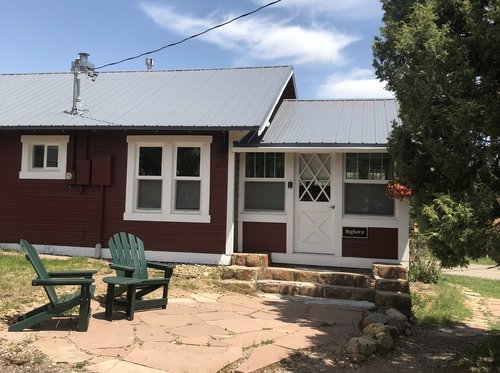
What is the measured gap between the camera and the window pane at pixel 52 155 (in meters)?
10.1

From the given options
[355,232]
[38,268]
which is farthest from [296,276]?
[38,268]

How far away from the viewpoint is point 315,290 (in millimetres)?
7809

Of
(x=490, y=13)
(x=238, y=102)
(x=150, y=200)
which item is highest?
(x=238, y=102)

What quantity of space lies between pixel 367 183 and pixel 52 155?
6910 millimetres

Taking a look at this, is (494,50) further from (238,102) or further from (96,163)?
(96,163)

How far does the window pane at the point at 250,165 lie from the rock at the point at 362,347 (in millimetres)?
5357

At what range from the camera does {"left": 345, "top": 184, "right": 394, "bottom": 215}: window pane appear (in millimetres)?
9023

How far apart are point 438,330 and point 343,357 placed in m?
2.18

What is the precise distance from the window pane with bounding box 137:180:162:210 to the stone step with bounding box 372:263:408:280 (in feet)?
15.2

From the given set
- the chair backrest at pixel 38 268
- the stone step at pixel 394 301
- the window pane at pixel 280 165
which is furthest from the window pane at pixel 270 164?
the chair backrest at pixel 38 268

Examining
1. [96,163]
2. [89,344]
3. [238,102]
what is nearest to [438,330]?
[89,344]

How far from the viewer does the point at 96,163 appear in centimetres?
968

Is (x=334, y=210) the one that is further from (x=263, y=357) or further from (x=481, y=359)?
(x=263, y=357)

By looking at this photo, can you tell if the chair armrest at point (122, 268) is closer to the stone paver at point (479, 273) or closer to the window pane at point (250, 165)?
the window pane at point (250, 165)
